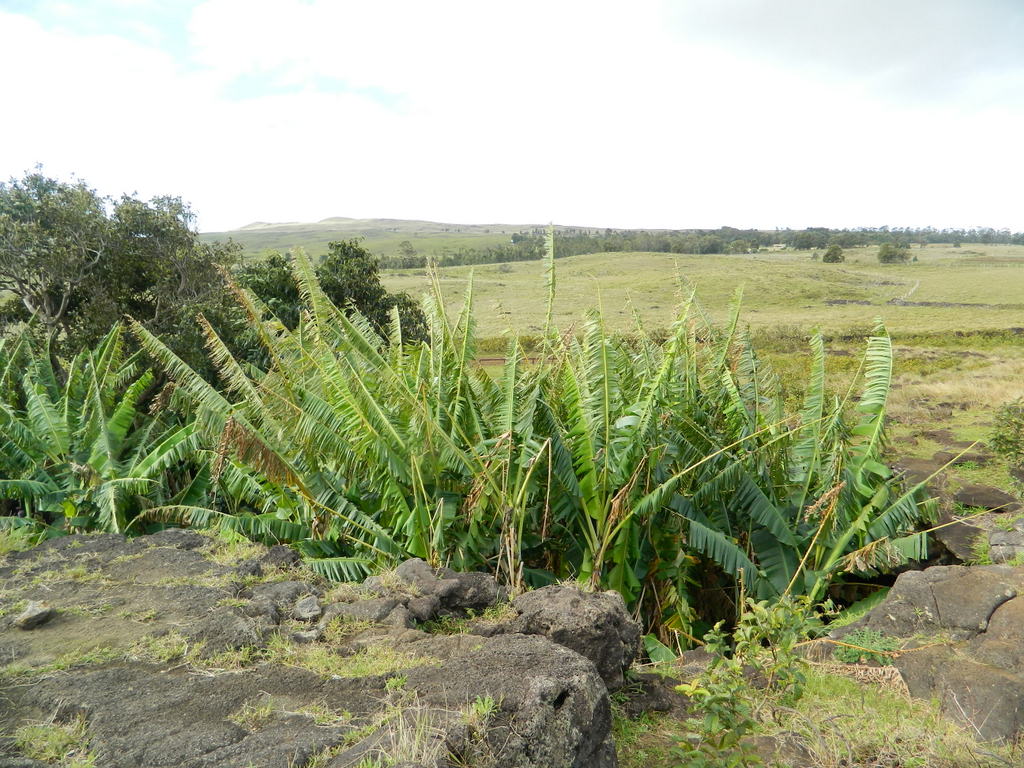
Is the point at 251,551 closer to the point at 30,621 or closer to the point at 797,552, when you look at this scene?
the point at 30,621

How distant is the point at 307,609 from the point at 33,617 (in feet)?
6.91

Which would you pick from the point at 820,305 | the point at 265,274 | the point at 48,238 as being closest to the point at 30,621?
the point at 48,238

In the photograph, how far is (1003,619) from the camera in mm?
6773

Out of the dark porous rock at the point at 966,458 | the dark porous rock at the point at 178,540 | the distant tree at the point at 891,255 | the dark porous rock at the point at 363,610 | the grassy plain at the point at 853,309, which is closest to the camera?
the dark porous rock at the point at 363,610

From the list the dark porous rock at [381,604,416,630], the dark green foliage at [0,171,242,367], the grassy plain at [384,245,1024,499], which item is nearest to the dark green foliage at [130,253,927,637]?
the grassy plain at [384,245,1024,499]

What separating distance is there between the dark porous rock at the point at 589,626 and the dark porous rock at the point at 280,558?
281 cm

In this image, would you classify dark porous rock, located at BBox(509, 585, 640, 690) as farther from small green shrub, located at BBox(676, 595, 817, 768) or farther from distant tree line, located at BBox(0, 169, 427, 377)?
distant tree line, located at BBox(0, 169, 427, 377)

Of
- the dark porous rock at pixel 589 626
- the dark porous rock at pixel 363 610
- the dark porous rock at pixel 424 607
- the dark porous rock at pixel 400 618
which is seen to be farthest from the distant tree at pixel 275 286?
the dark porous rock at pixel 589 626

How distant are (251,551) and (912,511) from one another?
7.55 metres

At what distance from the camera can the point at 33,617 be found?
18.0 ft

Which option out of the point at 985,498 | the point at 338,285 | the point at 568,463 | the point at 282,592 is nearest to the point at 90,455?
the point at 282,592

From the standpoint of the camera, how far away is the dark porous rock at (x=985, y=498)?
11234 millimetres

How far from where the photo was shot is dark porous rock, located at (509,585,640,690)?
5.23m

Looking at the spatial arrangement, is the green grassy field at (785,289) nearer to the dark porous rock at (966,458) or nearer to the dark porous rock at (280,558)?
the dark porous rock at (966,458)
